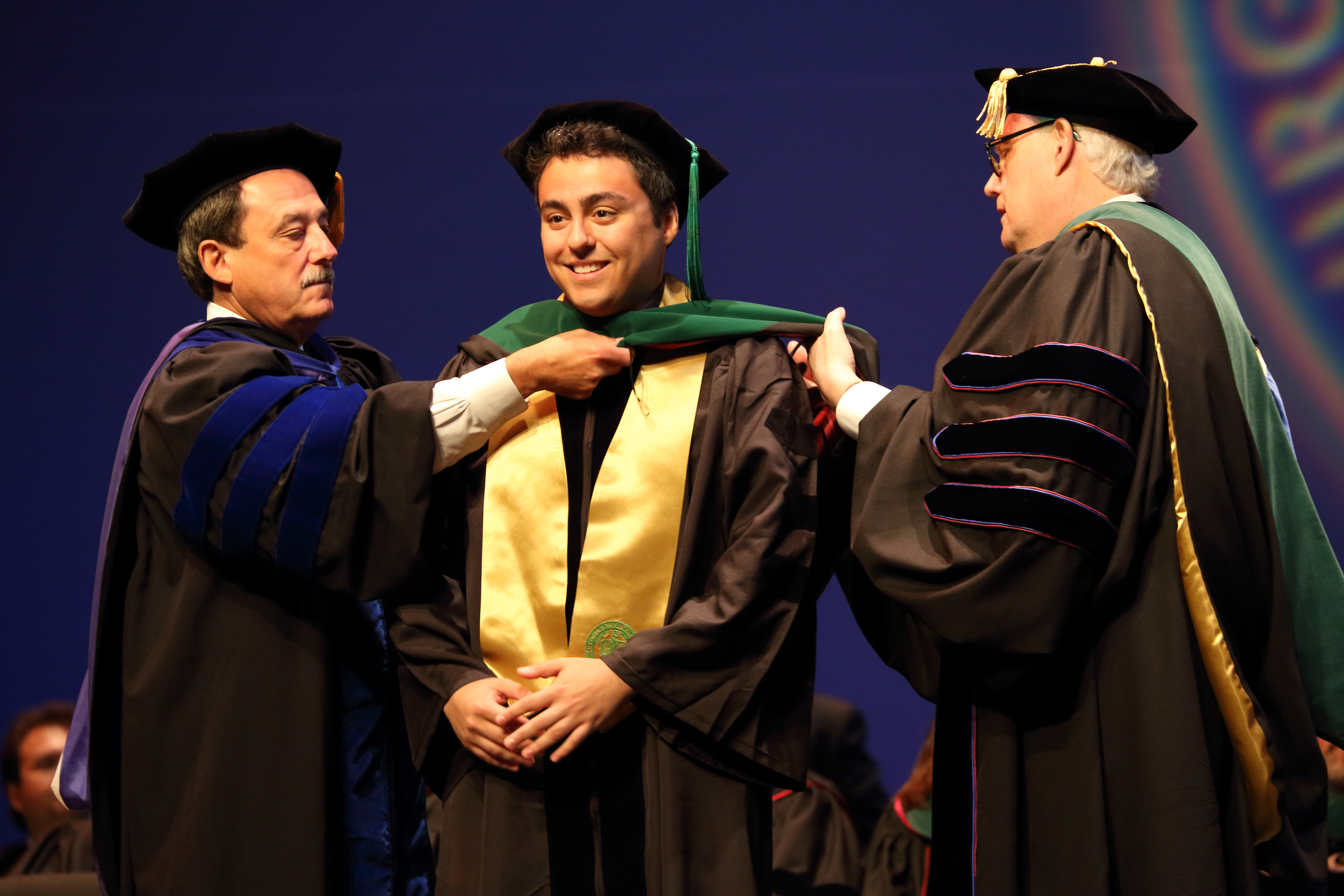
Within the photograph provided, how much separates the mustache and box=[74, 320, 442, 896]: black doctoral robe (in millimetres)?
163

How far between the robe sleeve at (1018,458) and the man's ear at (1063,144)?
0.22m

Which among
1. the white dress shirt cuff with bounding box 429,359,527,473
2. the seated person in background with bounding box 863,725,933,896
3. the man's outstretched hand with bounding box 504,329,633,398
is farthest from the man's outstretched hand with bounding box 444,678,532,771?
the seated person in background with bounding box 863,725,933,896

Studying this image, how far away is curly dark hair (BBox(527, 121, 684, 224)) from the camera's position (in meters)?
2.40

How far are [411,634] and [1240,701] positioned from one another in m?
1.52

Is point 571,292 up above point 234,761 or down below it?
above

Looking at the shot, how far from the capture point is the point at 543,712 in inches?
84.7

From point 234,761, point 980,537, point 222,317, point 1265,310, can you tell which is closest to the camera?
point 980,537

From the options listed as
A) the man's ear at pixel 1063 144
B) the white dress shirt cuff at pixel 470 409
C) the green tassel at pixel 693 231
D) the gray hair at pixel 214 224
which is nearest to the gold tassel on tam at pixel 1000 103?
the man's ear at pixel 1063 144

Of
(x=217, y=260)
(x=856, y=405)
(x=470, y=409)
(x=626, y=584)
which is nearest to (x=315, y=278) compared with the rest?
(x=217, y=260)

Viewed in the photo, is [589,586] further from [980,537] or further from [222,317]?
[222,317]

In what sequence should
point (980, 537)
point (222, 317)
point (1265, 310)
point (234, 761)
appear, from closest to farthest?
point (980, 537) < point (234, 761) < point (222, 317) < point (1265, 310)

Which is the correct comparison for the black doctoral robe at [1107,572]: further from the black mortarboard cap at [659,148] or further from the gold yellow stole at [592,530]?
the black mortarboard cap at [659,148]

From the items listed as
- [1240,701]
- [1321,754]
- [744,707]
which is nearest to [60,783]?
[744,707]

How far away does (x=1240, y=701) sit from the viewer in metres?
2.11
